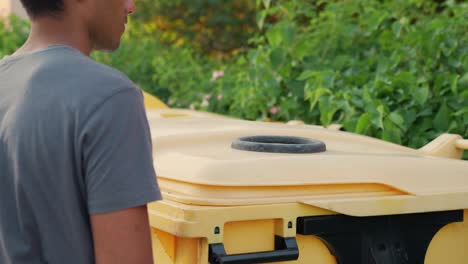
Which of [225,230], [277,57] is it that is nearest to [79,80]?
[225,230]

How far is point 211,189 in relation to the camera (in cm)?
201

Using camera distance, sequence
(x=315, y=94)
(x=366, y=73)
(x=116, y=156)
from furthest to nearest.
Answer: (x=366, y=73)
(x=315, y=94)
(x=116, y=156)

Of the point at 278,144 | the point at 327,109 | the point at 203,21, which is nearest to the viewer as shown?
the point at 278,144

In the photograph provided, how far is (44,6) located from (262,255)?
88cm

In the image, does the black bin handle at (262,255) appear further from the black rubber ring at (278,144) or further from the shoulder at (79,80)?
the shoulder at (79,80)

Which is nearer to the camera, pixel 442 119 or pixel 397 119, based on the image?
pixel 397 119

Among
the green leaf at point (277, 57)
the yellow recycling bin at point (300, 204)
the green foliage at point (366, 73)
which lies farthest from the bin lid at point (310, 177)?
the green leaf at point (277, 57)

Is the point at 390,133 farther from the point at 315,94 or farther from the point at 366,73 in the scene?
the point at 366,73

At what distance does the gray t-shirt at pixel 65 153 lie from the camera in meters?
1.33

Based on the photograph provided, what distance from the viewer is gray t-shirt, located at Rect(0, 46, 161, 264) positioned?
133 cm

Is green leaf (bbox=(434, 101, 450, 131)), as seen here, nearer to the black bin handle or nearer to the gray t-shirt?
the black bin handle

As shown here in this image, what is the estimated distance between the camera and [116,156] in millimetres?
1328

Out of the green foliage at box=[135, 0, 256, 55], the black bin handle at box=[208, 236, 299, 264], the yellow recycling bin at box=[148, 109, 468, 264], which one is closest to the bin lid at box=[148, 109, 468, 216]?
the yellow recycling bin at box=[148, 109, 468, 264]

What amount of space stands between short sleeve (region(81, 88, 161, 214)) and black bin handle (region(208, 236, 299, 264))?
0.62 metres
